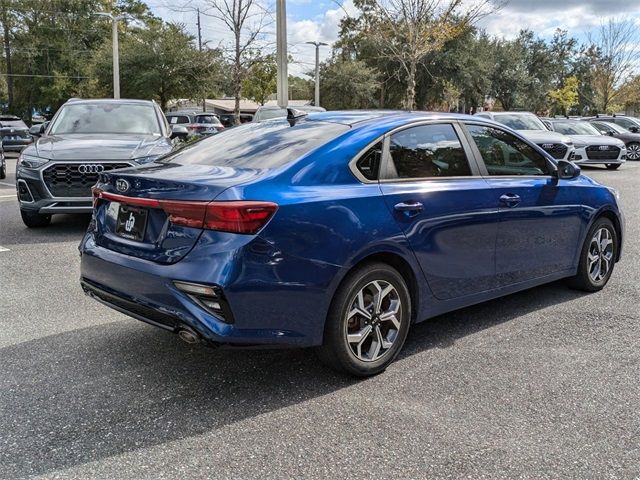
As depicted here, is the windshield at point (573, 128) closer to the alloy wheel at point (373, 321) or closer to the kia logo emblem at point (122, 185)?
the alloy wheel at point (373, 321)

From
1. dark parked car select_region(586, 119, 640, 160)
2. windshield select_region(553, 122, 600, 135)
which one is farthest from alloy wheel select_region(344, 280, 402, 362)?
dark parked car select_region(586, 119, 640, 160)

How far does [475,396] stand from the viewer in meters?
3.48

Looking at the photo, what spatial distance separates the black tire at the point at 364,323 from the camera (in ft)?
11.4

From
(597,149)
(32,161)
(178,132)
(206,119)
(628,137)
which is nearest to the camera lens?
(32,161)

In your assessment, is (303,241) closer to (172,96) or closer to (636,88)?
(172,96)

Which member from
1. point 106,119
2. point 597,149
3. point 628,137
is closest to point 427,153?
point 106,119

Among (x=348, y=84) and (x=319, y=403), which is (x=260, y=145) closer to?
(x=319, y=403)

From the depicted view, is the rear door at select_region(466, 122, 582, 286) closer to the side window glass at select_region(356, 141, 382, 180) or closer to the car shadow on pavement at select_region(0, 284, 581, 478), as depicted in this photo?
the car shadow on pavement at select_region(0, 284, 581, 478)

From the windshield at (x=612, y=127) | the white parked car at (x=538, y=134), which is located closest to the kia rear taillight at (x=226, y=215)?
the white parked car at (x=538, y=134)

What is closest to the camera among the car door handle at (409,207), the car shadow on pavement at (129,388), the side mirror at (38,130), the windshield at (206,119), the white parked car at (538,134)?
the car shadow on pavement at (129,388)

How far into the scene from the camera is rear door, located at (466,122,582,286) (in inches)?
176

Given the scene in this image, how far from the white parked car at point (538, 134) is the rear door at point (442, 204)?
1149cm

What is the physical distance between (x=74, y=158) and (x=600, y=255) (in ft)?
19.6

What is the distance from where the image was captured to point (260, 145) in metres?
3.92
